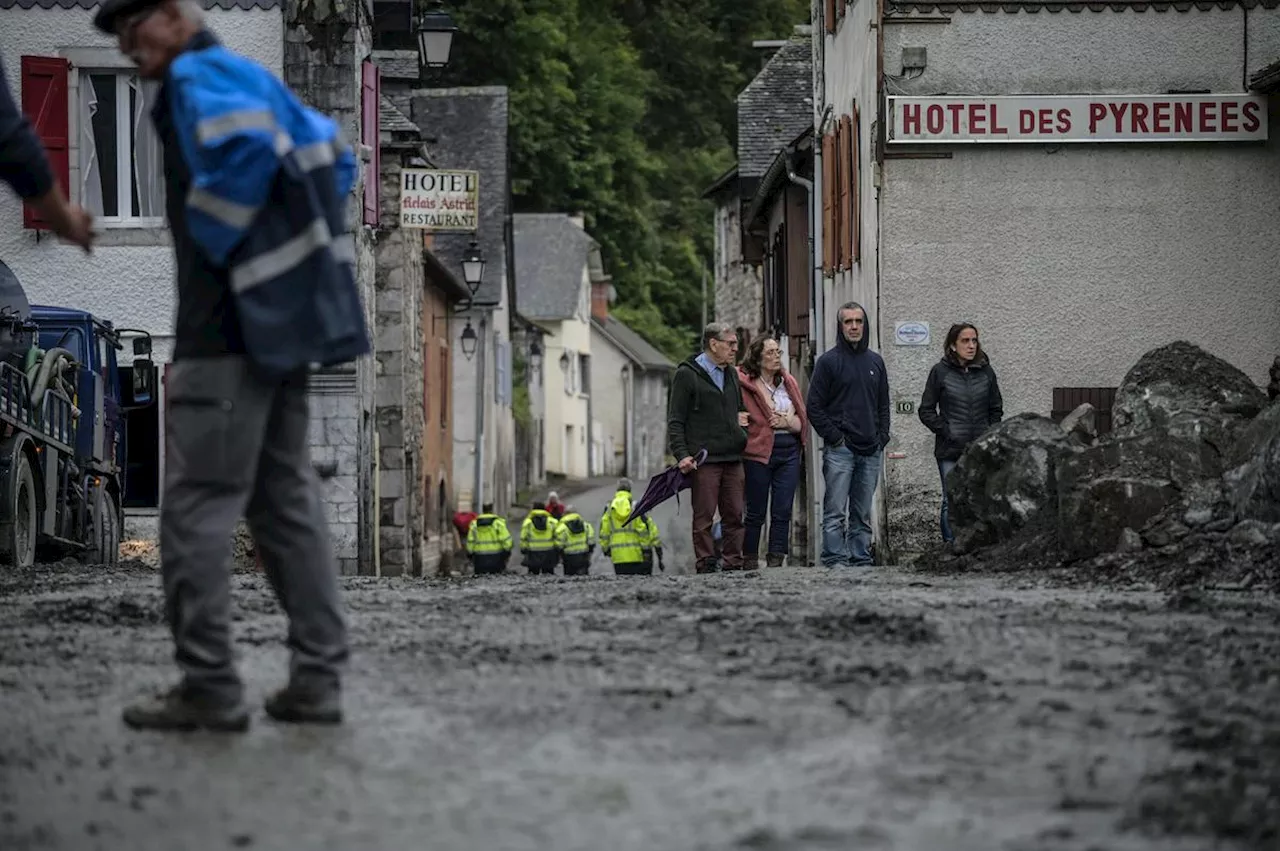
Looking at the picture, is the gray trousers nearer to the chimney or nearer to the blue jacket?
the blue jacket

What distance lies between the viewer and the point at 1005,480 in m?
15.4

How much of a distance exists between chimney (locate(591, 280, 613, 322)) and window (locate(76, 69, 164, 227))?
56.7 meters

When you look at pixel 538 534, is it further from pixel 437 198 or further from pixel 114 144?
pixel 114 144

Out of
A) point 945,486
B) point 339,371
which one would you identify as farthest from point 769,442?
point 339,371

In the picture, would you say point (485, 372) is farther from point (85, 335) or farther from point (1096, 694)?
point (1096, 694)

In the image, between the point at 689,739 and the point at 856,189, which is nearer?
the point at 689,739

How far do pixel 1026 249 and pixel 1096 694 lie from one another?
14.6m

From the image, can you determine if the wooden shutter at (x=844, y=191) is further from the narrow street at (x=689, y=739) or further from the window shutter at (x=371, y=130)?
the narrow street at (x=689, y=739)

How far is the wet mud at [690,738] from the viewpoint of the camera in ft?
14.9

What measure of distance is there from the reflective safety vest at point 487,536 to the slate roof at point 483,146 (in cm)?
1651

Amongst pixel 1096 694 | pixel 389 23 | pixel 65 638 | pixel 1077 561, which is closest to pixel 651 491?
pixel 1077 561

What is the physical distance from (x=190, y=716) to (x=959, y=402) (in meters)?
11.5

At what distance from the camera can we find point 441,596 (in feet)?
37.0

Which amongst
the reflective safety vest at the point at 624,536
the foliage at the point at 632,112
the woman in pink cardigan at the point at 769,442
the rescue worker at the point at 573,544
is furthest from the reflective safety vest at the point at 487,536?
the foliage at the point at 632,112
